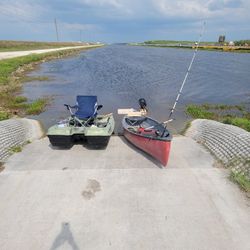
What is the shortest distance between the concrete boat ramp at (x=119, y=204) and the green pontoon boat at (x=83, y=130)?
0.61 m

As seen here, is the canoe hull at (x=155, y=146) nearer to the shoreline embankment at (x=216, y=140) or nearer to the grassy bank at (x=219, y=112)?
the shoreline embankment at (x=216, y=140)

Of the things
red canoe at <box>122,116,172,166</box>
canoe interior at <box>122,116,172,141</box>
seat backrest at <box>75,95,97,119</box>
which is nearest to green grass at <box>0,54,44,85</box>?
seat backrest at <box>75,95,97,119</box>

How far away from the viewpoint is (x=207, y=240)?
566 cm

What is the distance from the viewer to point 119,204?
269 inches

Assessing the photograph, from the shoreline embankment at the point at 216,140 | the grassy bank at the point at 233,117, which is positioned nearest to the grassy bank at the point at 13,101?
the shoreline embankment at the point at 216,140

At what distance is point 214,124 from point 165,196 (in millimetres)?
5902

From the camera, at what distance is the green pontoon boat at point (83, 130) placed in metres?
10.0

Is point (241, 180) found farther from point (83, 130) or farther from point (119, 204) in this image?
point (83, 130)

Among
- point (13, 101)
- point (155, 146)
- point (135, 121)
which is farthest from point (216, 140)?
point (13, 101)

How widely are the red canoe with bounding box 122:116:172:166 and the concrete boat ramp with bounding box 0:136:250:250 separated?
0.38 m

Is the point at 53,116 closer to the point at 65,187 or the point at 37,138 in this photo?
the point at 37,138

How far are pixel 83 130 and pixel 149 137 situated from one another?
2.88 metres

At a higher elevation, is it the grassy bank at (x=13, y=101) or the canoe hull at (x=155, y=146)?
the canoe hull at (x=155, y=146)

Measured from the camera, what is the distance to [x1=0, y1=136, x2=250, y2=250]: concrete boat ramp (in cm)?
569
